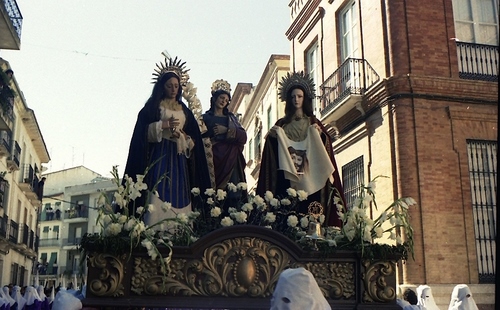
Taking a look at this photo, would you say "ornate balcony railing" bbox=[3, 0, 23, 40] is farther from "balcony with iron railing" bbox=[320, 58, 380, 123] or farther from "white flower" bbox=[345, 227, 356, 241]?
"white flower" bbox=[345, 227, 356, 241]

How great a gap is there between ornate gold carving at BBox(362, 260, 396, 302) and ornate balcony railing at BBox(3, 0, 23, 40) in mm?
15313

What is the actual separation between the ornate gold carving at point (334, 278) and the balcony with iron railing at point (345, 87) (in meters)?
9.30

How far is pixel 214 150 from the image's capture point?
6.47 m

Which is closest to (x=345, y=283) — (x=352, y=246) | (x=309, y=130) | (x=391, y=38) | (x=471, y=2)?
(x=352, y=246)

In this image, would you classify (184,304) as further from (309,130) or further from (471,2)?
(471,2)

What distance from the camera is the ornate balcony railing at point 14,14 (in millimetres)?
16562

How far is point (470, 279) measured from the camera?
35.6ft

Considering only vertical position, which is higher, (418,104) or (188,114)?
(418,104)

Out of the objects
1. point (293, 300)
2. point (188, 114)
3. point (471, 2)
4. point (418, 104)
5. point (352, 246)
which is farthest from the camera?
point (471, 2)

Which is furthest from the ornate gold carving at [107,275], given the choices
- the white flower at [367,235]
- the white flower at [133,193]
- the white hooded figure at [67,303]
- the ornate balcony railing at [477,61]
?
the ornate balcony railing at [477,61]

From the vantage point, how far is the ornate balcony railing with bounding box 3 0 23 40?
16.6 meters

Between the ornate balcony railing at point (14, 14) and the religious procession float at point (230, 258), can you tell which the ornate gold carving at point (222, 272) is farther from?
the ornate balcony railing at point (14, 14)

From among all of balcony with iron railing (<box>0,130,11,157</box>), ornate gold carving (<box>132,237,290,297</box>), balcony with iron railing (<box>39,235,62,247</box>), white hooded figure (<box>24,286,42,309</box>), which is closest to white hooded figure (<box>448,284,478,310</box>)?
ornate gold carving (<box>132,237,290,297</box>)

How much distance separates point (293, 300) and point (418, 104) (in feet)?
31.3
